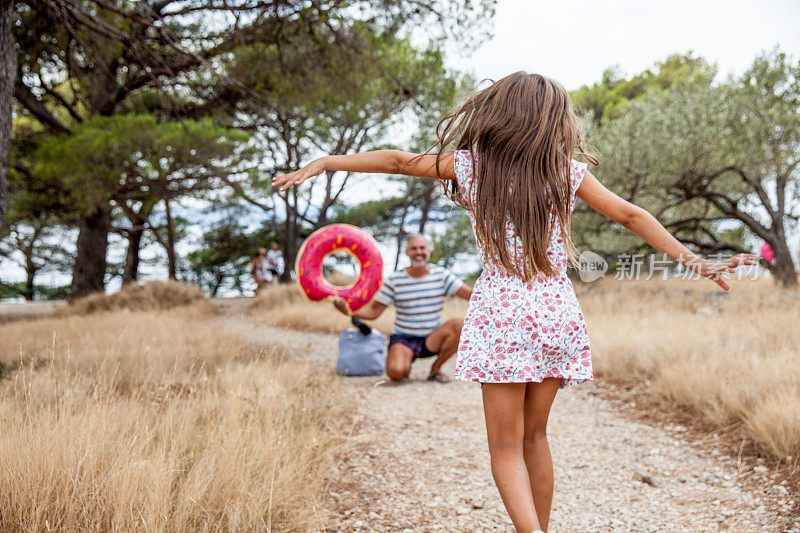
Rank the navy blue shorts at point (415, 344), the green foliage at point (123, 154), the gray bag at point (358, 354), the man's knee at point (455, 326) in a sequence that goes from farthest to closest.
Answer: the green foliage at point (123, 154)
the gray bag at point (358, 354)
the navy blue shorts at point (415, 344)
the man's knee at point (455, 326)

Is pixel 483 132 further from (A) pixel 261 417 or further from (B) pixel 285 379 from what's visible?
(B) pixel 285 379

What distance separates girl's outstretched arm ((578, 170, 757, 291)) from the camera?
1.83 meters

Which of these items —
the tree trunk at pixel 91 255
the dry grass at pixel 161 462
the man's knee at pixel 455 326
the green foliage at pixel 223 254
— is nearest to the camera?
the dry grass at pixel 161 462

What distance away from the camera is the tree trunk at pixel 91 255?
473 inches

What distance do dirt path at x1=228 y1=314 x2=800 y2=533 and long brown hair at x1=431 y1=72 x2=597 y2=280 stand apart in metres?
1.45

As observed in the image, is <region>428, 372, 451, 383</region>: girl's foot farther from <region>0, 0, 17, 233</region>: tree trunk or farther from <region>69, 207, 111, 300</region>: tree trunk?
<region>69, 207, 111, 300</region>: tree trunk

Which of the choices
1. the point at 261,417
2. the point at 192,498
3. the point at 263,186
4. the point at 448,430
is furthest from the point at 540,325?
the point at 263,186

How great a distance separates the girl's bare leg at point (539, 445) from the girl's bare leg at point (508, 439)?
0.07 meters

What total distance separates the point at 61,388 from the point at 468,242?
19.1 metres

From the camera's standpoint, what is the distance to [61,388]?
3113 millimetres

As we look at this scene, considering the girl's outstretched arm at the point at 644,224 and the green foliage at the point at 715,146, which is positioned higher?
the green foliage at the point at 715,146

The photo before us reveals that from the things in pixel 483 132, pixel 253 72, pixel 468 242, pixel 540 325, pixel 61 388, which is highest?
pixel 253 72

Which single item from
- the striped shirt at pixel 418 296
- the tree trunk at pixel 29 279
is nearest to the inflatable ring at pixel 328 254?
the striped shirt at pixel 418 296

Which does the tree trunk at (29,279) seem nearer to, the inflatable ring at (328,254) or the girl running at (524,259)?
the inflatable ring at (328,254)
